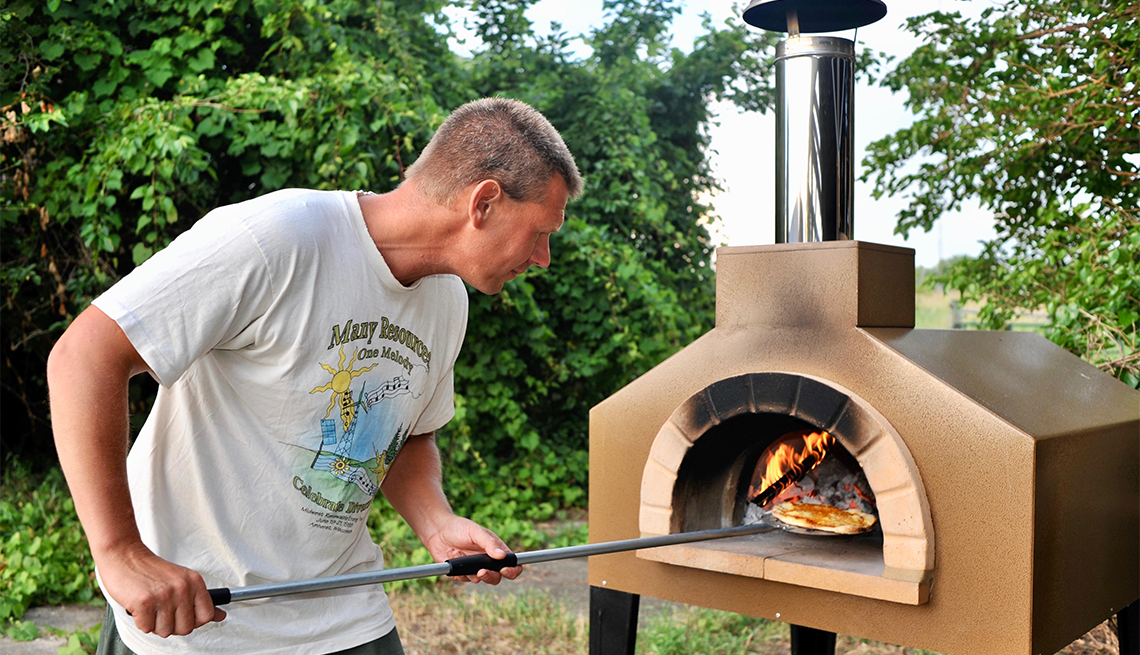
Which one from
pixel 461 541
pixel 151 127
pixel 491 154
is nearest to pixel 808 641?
pixel 461 541

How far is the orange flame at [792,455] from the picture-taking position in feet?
8.87

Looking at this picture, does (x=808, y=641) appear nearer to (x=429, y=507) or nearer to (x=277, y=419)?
(x=429, y=507)

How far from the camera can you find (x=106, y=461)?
4.59 ft

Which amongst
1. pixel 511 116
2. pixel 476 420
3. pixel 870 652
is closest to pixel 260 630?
pixel 511 116

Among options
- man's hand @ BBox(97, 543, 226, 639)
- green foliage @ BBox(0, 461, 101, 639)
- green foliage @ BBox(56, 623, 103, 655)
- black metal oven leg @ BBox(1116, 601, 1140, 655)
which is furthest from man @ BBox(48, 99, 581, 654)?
green foliage @ BBox(0, 461, 101, 639)

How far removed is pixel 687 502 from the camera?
2.65m

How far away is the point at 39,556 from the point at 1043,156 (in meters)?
4.54

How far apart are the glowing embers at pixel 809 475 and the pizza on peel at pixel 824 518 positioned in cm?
6

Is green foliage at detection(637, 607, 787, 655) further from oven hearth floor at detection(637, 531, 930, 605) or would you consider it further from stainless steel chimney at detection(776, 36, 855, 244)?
stainless steel chimney at detection(776, 36, 855, 244)

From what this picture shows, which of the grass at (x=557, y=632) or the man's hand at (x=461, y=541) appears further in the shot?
the grass at (x=557, y=632)

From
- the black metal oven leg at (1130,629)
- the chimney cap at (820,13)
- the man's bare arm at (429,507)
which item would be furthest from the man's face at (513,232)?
the black metal oven leg at (1130,629)

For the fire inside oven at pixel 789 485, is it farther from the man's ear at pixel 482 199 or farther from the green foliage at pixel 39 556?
the green foliage at pixel 39 556

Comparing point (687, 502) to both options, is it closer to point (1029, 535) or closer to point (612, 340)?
point (1029, 535)

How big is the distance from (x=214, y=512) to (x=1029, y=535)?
63.7 inches
